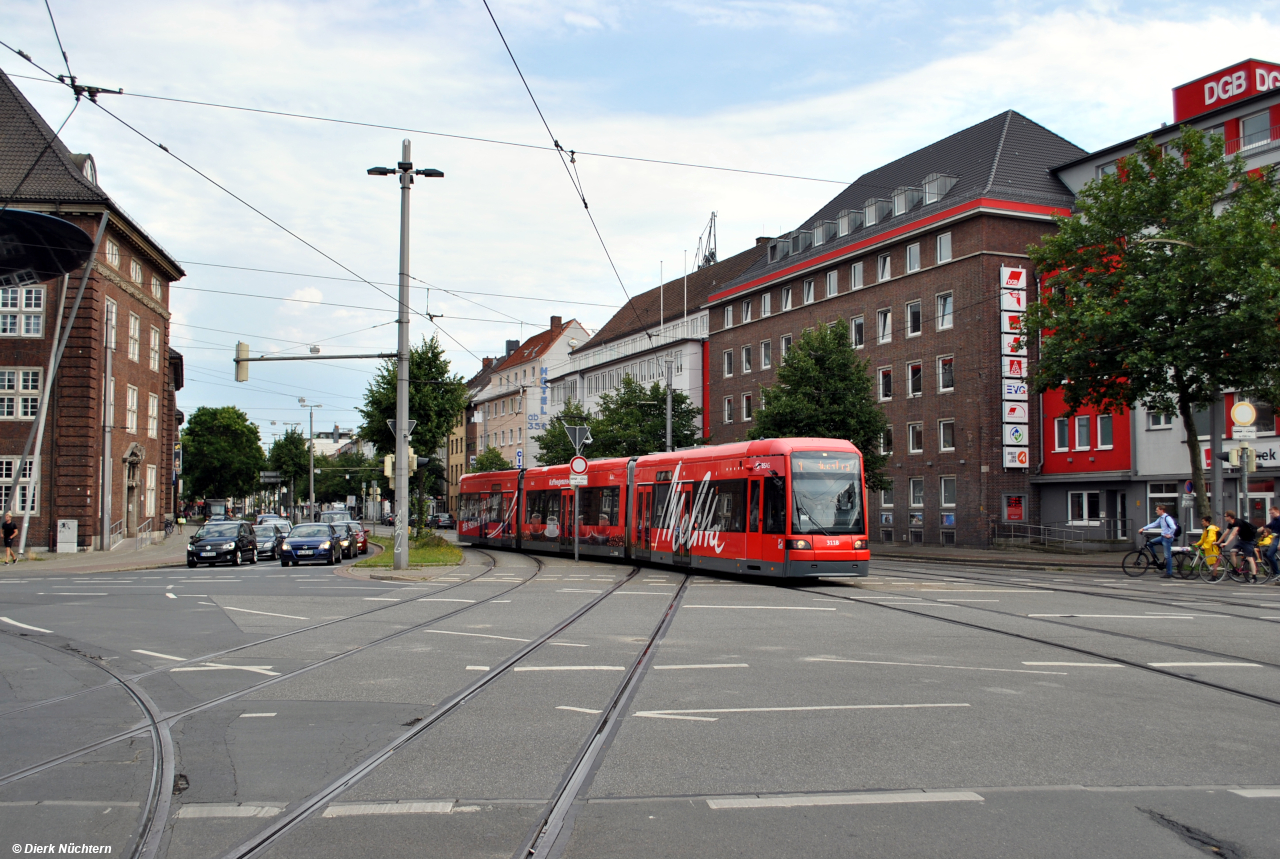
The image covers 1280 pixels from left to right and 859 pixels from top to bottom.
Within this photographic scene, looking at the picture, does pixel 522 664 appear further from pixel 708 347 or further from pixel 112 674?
pixel 708 347

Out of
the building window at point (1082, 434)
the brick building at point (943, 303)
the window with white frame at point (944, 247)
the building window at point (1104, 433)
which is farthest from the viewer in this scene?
Answer: the window with white frame at point (944, 247)

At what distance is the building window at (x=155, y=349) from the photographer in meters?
52.1

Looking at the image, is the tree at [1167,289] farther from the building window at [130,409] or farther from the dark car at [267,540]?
the building window at [130,409]

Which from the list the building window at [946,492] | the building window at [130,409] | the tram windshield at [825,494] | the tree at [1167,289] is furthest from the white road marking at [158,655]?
the building window at [946,492]

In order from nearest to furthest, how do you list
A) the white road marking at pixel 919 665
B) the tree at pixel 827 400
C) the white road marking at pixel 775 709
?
the white road marking at pixel 775 709
the white road marking at pixel 919 665
the tree at pixel 827 400

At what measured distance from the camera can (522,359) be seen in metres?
107

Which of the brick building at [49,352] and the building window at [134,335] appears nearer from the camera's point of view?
the brick building at [49,352]

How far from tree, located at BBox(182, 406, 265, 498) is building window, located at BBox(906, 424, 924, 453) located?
7486cm

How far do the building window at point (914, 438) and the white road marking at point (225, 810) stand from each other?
4621cm

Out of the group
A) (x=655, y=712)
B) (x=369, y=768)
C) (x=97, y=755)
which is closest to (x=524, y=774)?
(x=369, y=768)

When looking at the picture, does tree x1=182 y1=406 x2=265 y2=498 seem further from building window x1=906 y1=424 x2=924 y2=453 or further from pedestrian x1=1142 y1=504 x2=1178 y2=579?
pedestrian x1=1142 y1=504 x2=1178 y2=579

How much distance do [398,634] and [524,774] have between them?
7435 mm

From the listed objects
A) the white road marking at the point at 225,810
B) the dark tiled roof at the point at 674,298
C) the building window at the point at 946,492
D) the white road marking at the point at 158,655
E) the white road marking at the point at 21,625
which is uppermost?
the dark tiled roof at the point at 674,298

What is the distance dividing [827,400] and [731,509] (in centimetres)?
2097
